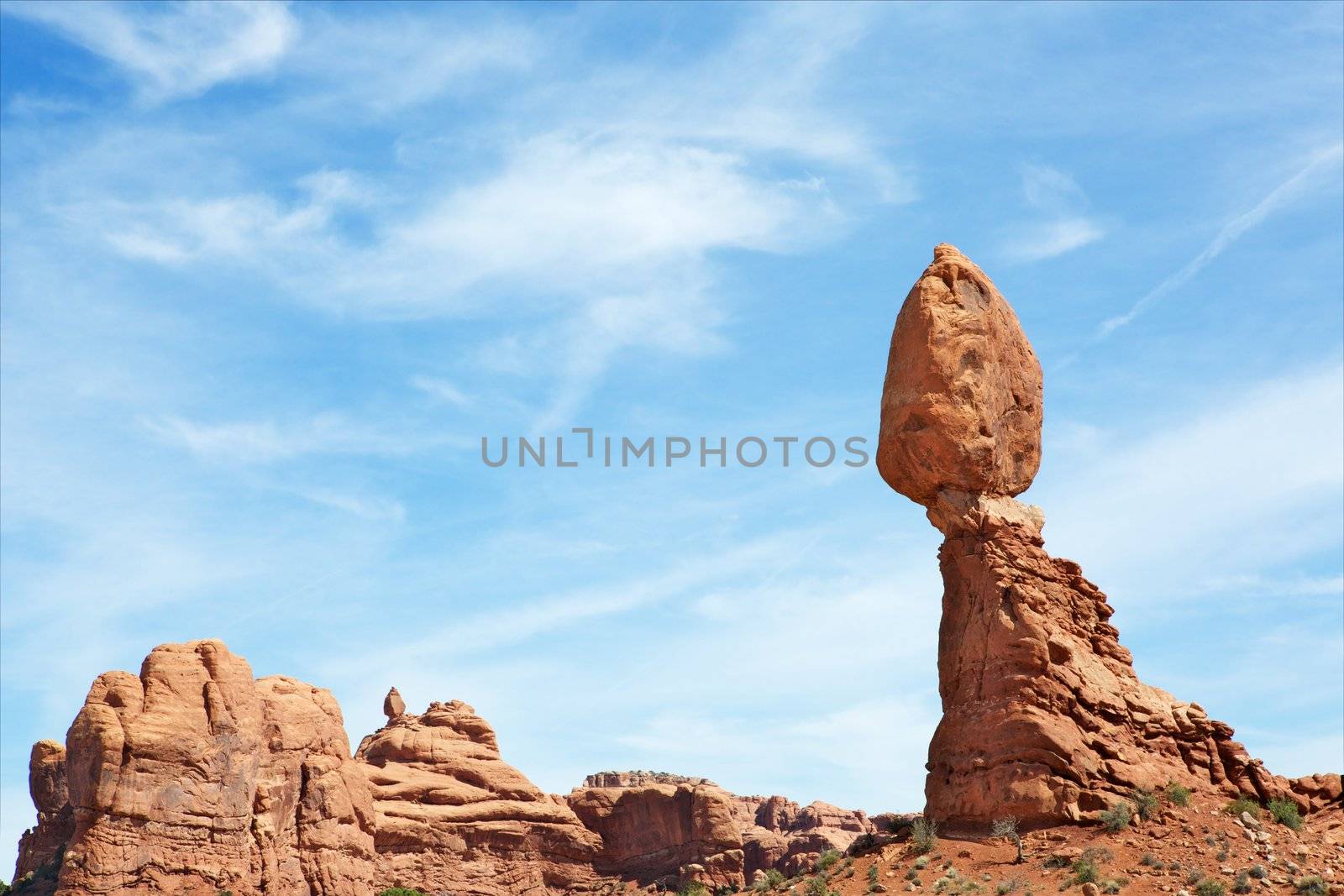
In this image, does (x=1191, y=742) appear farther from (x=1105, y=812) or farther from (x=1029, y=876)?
(x=1029, y=876)

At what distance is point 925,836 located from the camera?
34.2m

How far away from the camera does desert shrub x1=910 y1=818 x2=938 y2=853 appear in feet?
111

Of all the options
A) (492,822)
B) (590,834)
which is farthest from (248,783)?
(590,834)

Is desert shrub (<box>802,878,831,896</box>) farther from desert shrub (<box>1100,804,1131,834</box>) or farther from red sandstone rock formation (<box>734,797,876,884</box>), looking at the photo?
red sandstone rock formation (<box>734,797,876,884</box>)

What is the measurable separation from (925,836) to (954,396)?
31.1 ft

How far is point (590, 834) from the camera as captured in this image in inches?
3130

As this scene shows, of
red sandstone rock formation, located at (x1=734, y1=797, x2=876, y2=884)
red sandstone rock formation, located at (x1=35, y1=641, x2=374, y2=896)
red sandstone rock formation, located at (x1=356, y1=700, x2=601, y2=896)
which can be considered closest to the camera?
red sandstone rock formation, located at (x1=35, y1=641, x2=374, y2=896)

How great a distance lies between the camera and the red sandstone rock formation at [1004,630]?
112ft

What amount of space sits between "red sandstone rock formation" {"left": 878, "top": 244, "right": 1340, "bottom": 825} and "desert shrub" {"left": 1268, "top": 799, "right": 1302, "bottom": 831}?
60 cm

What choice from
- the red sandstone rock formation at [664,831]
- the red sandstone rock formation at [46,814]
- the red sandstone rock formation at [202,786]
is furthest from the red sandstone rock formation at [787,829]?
the red sandstone rock formation at [46,814]

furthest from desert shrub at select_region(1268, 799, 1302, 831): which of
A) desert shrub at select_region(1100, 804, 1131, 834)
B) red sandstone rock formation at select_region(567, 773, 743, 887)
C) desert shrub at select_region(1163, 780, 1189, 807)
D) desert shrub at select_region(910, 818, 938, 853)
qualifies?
red sandstone rock formation at select_region(567, 773, 743, 887)

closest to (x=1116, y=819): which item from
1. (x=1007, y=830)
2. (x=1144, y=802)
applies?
(x=1144, y=802)

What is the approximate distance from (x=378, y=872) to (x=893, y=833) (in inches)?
1481

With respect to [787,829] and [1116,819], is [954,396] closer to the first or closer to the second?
[1116,819]
